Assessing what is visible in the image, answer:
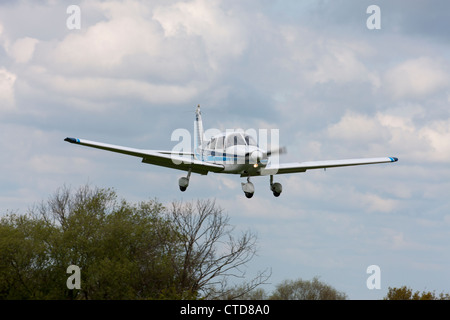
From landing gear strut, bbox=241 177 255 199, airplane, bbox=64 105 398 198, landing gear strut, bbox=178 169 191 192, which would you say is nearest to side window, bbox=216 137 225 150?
airplane, bbox=64 105 398 198

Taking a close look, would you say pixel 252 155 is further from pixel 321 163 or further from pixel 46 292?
pixel 46 292

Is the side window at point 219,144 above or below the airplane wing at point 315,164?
above

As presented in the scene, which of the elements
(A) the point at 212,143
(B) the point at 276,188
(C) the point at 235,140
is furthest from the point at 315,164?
(A) the point at 212,143

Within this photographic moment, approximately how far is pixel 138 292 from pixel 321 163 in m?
22.6

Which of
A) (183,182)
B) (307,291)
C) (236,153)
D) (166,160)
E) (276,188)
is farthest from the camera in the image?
(307,291)

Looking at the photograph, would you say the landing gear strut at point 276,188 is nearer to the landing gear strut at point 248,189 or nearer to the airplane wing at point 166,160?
the landing gear strut at point 248,189

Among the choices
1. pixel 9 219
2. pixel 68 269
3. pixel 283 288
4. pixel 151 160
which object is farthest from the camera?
pixel 283 288

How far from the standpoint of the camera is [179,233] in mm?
49656

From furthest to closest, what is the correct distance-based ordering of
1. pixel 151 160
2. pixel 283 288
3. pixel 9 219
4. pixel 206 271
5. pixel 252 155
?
pixel 283 288 < pixel 9 219 < pixel 206 271 < pixel 151 160 < pixel 252 155

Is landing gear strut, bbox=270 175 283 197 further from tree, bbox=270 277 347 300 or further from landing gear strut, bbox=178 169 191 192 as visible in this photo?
tree, bbox=270 277 347 300

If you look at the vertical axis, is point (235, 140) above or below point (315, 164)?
above

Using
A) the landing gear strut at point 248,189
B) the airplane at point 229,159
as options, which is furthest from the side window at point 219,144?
the landing gear strut at point 248,189

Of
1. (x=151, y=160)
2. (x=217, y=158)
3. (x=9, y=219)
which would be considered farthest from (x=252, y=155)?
(x=9, y=219)

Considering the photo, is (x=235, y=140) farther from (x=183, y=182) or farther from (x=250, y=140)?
(x=183, y=182)
